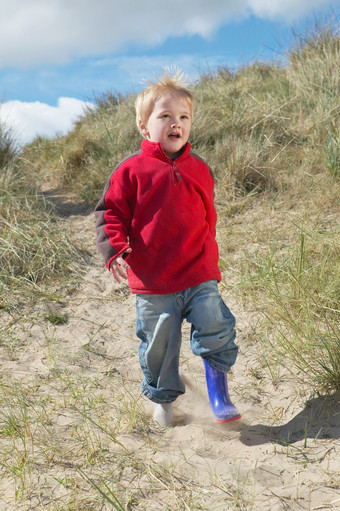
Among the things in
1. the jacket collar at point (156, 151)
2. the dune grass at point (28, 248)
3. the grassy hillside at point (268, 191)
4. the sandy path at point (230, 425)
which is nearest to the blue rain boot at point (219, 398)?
the sandy path at point (230, 425)

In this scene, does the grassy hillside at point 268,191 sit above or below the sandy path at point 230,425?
above

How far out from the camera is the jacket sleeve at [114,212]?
2092 millimetres

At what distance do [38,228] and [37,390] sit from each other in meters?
2.16

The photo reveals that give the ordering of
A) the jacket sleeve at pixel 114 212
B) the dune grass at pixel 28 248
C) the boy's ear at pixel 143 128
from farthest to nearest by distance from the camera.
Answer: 1. the dune grass at pixel 28 248
2. the boy's ear at pixel 143 128
3. the jacket sleeve at pixel 114 212

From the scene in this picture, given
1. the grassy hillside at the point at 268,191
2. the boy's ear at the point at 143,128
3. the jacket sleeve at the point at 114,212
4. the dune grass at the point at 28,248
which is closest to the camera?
the jacket sleeve at the point at 114,212

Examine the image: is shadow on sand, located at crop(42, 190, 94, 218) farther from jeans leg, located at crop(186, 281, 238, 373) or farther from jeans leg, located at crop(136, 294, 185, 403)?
jeans leg, located at crop(186, 281, 238, 373)

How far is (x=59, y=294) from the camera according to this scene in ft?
13.0

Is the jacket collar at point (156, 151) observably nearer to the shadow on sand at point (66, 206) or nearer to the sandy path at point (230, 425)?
the sandy path at point (230, 425)

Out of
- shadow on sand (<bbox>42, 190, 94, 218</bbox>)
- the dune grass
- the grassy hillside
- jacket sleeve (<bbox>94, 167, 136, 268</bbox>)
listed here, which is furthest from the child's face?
shadow on sand (<bbox>42, 190, 94, 218</bbox>)

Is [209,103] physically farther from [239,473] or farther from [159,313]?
[239,473]

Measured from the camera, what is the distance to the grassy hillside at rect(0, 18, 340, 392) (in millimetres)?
2678

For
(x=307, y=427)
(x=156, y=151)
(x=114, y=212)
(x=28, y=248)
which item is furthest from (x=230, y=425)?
(x=28, y=248)

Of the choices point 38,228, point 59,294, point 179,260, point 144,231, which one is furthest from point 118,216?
point 38,228

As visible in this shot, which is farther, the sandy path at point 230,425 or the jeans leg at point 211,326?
the jeans leg at point 211,326
